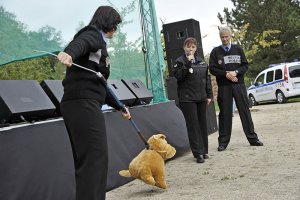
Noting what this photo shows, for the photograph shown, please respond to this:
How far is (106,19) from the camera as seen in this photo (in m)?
2.69

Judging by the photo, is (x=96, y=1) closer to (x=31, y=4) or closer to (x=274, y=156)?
(x=31, y=4)

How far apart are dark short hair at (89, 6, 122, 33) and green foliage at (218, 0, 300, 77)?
95.5 ft

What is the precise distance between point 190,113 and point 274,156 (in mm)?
1162

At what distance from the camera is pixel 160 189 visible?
13.4ft

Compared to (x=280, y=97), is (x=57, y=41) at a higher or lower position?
higher

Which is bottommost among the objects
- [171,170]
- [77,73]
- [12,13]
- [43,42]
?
[171,170]

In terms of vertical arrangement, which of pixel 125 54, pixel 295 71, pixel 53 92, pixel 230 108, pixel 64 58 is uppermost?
pixel 125 54

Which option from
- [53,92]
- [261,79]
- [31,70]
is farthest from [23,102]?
[261,79]

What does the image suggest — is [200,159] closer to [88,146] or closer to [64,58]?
[88,146]

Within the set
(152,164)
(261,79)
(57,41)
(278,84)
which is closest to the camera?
(152,164)

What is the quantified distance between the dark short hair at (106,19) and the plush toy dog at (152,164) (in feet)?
4.79

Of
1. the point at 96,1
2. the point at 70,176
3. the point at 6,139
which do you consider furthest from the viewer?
the point at 96,1

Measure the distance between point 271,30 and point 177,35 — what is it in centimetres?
2496

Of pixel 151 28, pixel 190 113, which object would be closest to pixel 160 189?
pixel 190 113
